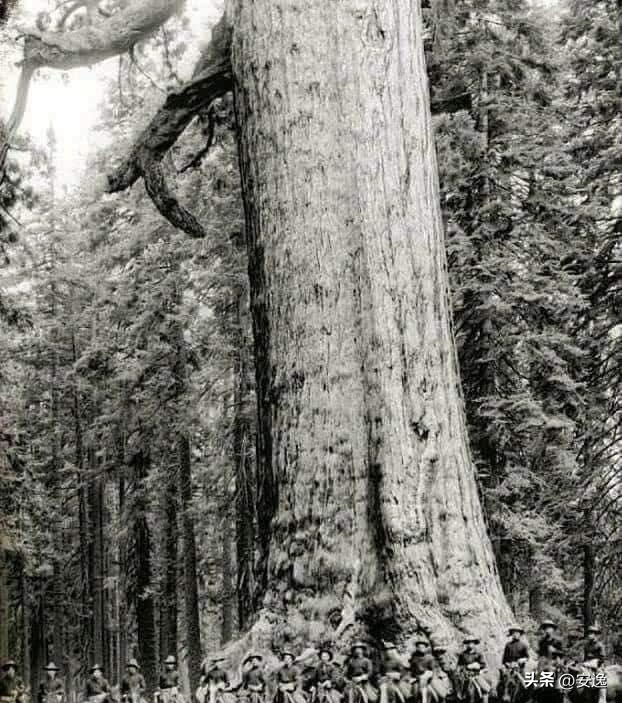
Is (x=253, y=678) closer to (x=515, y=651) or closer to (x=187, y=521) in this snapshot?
(x=515, y=651)

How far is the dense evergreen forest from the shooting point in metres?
5.32

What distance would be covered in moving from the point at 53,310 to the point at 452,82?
19.6 meters

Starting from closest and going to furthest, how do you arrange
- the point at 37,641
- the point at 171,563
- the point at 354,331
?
the point at 354,331 < the point at 171,563 < the point at 37,641

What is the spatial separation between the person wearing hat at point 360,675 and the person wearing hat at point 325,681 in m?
0.05

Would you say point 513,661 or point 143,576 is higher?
point 513,661

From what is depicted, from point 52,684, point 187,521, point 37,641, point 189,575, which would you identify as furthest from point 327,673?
point 37,641

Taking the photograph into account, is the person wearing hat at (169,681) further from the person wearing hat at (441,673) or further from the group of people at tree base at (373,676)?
the person wearing hat at (441,673)

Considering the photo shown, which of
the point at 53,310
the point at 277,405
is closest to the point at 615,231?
the point at 277,405

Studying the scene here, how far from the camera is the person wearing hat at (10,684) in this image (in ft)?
17.7

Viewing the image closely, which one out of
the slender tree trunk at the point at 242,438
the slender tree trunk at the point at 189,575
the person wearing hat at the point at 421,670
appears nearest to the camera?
the person wearing hat at the point at 421,670

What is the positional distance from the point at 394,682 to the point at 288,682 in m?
0.51

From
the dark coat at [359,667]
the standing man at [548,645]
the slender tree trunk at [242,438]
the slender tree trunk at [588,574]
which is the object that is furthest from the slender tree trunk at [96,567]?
the standing man at [548,645]

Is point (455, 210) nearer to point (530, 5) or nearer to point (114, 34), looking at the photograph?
point (530, 5)

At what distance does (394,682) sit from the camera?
4.59 metres
